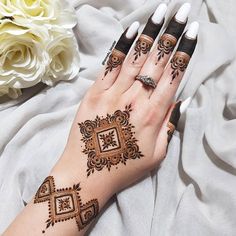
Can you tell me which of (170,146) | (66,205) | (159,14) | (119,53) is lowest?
(66,205)

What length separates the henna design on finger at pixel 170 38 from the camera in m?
0.88

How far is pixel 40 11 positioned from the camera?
876mm

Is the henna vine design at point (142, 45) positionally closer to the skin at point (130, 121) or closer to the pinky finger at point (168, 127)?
the skin at point (130, 121)

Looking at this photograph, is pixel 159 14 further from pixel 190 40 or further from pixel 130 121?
pixel 130 121

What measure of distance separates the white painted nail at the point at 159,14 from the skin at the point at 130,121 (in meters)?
0.06

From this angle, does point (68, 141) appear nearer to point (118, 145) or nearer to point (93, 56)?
point (118, 145)

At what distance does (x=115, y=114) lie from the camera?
2.80ft

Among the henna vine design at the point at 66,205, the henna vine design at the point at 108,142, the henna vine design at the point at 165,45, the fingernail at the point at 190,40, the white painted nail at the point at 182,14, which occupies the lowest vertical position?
the henna vine design at the point at 66,205

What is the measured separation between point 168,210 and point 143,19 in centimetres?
46

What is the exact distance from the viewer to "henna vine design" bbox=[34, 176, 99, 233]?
758 millimetres

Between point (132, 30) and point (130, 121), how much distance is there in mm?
196

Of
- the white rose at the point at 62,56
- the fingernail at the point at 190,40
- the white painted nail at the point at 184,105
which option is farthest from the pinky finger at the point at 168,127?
the white rose at the point at 62,56

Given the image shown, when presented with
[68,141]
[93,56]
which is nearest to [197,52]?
[93,56]

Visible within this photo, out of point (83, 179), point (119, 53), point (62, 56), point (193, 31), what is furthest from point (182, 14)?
point (83, 179)
